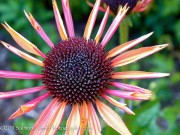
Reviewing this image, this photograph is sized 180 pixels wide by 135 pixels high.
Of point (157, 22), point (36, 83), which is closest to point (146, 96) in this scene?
point (36, 83)

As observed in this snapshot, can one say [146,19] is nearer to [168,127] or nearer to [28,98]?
[28,98]

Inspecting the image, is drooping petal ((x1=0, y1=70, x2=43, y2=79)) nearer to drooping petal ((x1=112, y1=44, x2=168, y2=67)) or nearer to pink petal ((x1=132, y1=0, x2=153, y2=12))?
drooping petal ((x1=112, y1=44, x2=168, y2=67))

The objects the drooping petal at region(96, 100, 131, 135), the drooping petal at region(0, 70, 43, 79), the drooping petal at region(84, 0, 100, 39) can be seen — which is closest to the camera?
the drooping petal at region(96, 100, 131, 135)

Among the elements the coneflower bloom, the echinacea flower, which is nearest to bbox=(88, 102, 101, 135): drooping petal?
the coneflower bloom

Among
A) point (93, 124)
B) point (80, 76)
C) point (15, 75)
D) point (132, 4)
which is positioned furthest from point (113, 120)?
point (132, 4)

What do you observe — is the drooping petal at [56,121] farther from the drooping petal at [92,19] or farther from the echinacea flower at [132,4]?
the echinacea flower at [132,4]

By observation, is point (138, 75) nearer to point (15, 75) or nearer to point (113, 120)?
point (113, 120)
